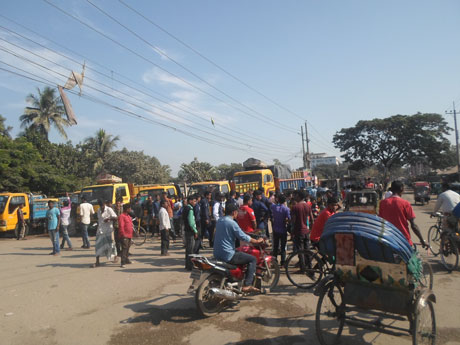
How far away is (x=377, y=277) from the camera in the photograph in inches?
138

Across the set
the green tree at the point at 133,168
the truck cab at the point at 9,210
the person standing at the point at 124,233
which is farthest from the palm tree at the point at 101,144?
the person standing at the point at 124,233

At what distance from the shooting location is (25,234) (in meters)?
16.5

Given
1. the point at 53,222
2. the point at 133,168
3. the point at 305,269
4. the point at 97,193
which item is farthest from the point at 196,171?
the point at 305,269

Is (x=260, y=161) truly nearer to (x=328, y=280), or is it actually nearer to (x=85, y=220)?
(x=85, y=220)

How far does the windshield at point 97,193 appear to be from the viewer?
50.6 ft

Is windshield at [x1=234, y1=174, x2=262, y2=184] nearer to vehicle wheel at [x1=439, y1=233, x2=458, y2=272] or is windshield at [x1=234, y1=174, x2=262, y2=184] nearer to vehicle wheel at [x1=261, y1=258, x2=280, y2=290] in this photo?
vehicle wheel at [x1=439, y1=233, x2=458, y2=272]

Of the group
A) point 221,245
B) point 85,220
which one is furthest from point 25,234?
point 221,245

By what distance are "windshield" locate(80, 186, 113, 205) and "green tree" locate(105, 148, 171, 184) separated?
83.6 ft

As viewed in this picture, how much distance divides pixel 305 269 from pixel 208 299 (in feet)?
7.67

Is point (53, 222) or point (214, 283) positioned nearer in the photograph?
point (214, 283)

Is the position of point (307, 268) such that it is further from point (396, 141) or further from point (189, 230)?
point (396, 141)

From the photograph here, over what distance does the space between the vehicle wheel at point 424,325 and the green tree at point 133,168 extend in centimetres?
3977

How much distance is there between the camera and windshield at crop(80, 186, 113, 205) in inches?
608

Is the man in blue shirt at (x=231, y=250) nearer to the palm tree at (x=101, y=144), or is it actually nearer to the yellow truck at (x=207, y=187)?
the yellow truck at (x=207, y=187)
